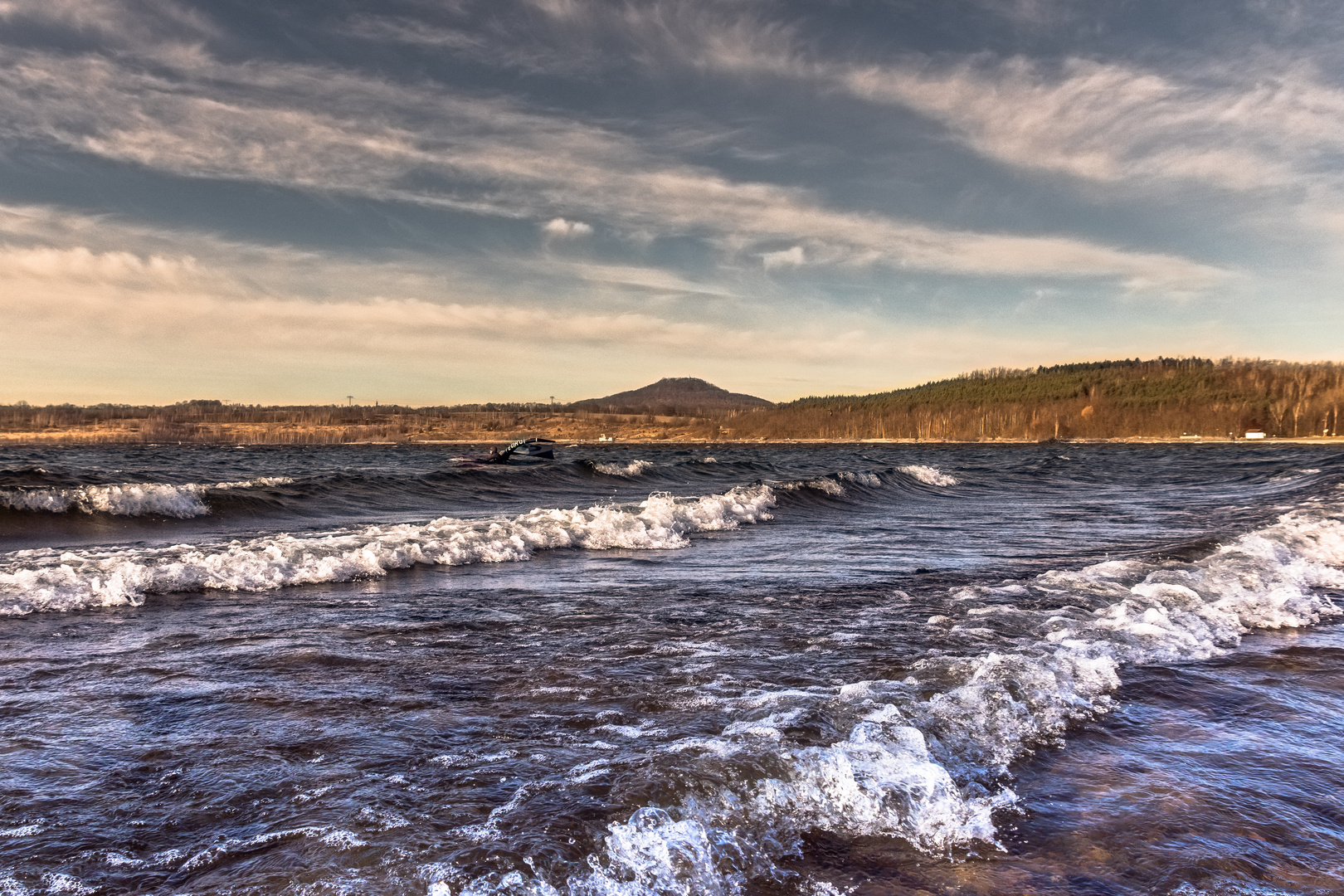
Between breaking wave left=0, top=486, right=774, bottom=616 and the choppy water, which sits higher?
the choppy water

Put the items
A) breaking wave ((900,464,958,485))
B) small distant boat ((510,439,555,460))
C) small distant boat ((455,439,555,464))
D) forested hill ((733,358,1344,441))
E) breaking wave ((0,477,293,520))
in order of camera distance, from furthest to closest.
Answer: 1. forested hill ((733,358,1344,441))
2. small distant boat ((510,439,555,460))
3. small distant boat ((455,439,555,464))
4. breaking wave ((900,464,958,485))
5. breaking wave ((0,477,293,520))

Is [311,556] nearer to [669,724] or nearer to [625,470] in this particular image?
[669,724]

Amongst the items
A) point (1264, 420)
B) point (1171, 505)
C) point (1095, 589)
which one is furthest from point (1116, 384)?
point (1095, 589)

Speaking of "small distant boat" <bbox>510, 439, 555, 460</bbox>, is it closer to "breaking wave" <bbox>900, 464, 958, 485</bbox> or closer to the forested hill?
"breaking wave" <bbox>900, 464, 958, 485</bbox>

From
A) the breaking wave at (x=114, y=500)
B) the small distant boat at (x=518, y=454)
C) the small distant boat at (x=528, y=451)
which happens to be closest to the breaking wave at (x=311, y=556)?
the breaking wave at (x=114, y=500)

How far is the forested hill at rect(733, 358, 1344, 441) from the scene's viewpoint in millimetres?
134250

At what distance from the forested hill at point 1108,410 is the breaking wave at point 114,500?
151261 millimetres

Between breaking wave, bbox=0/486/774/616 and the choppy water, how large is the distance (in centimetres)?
7

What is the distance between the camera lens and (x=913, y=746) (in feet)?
14.2

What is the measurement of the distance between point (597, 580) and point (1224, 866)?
27.9ft

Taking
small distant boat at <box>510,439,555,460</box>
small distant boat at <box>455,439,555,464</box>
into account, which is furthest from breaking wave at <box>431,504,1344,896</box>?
small distant boat at <box>510,439,555,460</box>

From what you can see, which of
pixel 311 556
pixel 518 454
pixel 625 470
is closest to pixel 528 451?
pixel 518 454

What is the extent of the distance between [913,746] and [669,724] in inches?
56.6

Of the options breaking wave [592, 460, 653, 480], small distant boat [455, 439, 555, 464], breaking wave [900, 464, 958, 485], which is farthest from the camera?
small distant boat [455, 439, 555, 464]
